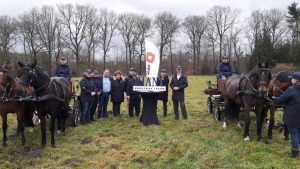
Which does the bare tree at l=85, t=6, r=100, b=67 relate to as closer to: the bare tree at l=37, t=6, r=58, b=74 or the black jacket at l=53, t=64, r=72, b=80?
the bare tree at l=37, t=6, r=58, b=74

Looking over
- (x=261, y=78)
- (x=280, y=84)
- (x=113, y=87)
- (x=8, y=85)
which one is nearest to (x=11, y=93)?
(x=8, y=85)

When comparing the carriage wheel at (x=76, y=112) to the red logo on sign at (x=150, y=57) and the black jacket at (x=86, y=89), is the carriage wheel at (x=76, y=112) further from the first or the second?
the red logo on sign at (x=150, y=57)

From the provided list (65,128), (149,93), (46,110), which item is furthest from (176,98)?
(46,110)

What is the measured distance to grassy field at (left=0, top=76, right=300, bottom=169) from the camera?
6922 mm

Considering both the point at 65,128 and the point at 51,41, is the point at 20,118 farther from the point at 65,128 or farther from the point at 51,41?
the point at 51,41

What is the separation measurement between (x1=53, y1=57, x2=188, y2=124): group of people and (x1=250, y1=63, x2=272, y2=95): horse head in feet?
11.6

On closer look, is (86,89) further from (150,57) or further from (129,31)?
(129,31)

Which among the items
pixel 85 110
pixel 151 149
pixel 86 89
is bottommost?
pixel 151 149

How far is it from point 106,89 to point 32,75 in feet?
14.9

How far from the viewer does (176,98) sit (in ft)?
38.3

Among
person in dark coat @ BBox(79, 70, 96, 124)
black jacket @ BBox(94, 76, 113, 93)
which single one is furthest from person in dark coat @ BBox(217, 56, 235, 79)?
person in dark coat @ BBox(79, 70, 96, 124)

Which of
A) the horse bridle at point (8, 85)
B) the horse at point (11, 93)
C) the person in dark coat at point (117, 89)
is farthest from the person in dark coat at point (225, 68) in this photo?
the horse bridle at point (8, 85)

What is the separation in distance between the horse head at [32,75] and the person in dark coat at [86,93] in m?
2.73

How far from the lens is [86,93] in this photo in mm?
11125
